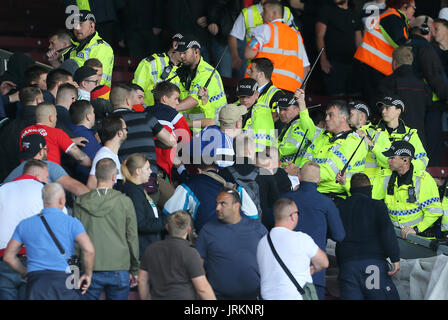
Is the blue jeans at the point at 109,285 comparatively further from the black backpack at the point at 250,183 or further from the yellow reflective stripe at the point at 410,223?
the yellow reflective stripe at the point at 410,223

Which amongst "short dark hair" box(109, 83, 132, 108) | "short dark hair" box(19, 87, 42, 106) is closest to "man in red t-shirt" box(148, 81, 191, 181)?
"short dark hair" box(109, 83, 132, 108)

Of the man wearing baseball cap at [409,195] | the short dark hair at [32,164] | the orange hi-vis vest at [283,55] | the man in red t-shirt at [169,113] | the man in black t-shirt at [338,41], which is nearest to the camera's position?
the short dark hair at [32,164]

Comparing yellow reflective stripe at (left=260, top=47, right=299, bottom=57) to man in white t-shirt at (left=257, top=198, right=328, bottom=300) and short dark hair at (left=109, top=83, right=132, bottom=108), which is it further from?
man in white t-shirt at (left=257, top=198, right=328, bottom=300)

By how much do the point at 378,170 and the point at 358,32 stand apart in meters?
3.60

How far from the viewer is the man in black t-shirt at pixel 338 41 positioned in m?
12.5

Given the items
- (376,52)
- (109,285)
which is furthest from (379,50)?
(109,285)

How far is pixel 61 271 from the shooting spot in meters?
6.47

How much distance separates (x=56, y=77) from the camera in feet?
30.1

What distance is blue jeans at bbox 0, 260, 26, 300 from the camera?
686 cm

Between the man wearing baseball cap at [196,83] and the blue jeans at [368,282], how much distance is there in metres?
3.07

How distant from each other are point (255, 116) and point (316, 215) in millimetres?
2420

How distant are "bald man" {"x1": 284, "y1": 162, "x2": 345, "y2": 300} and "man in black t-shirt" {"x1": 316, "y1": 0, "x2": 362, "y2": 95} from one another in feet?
16.5

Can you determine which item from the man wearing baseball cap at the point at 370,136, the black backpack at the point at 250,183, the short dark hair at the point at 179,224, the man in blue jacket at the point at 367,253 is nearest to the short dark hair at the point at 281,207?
the short dark hair at the point at 179,224
